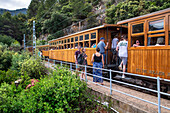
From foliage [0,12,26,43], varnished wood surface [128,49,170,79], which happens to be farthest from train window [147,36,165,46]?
foliage [0,12,26,43]

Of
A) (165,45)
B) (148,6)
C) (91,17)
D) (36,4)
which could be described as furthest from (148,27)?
(36,4)

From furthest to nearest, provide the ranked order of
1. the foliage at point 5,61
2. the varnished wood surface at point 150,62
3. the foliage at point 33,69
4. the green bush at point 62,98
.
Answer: the foliage at point 5,61 < the foliage at point 33,69 < the varnished wood surface at point 150,62 < the green bush at point 62,98

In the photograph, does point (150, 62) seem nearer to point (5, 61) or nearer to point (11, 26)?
point (5, 61)

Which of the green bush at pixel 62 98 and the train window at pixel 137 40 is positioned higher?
the train window at pixel 137 40

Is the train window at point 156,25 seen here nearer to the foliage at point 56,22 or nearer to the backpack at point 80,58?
the backpack at point 80,58

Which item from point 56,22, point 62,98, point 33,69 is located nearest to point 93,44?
point 33,69

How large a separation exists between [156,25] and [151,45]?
82 centimetres

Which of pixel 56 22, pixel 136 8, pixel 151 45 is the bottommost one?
pixel 151 45

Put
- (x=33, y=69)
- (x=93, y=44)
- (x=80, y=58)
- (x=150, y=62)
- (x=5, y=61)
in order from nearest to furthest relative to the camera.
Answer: (x=150, y=62) → (x=80, y=58) → (x=93, y=44) → (x=33, y=69) → (x=5, y=61)

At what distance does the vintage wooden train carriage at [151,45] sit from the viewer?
5.14m

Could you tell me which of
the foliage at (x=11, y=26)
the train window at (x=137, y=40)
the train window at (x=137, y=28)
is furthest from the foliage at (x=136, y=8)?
the foliage at (x=11, y=26)

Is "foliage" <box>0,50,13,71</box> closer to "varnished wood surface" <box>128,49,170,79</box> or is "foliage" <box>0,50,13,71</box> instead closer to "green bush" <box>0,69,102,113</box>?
"green bush" <box>0,69,102,113</box>

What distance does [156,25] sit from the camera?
5.53m

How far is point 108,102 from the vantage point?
4785mm
